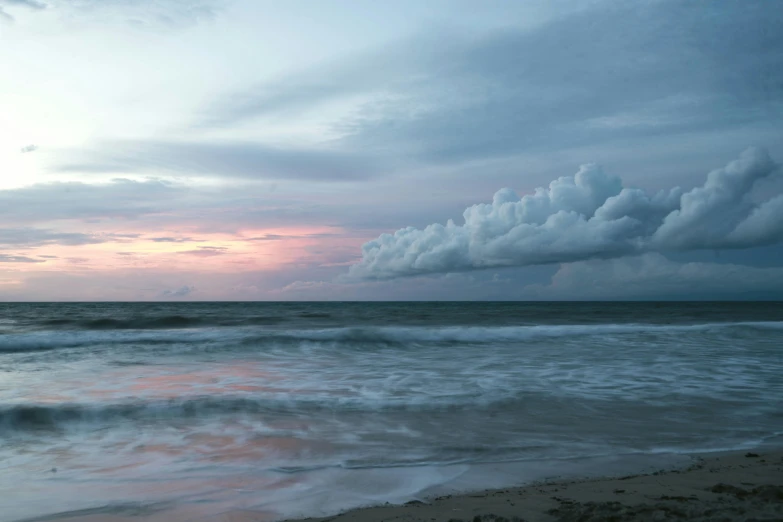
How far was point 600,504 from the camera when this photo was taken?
382 centimetres

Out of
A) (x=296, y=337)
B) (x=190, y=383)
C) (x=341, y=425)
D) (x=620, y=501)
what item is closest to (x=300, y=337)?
(x=296, y=337)

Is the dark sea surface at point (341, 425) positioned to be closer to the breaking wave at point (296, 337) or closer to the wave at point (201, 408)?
the wave at point (201, 408)

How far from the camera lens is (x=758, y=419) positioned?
7.28 meters

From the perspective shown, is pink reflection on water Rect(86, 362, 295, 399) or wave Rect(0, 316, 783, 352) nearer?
pink reflection on water Rect(86, 362, 295, 399)

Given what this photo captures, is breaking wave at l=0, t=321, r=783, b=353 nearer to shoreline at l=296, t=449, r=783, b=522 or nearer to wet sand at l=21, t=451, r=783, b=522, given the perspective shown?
wet sand at l=21, t=451, r=783, b=522

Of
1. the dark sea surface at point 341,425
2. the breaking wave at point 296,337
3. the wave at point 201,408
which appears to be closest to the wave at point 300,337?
the breaking wave at point 296,337

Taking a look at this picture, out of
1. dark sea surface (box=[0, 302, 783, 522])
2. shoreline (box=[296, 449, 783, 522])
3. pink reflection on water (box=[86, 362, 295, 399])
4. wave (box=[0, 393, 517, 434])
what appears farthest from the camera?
pink reflection on water (box=[86, 362, 295, 399])

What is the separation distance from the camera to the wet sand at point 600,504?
142 inches

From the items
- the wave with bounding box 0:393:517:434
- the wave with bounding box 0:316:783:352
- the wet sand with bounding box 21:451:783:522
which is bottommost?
the wave with bounding box 0:316:783:352

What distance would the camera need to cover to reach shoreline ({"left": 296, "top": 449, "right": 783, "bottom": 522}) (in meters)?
3.61

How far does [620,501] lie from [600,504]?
0.27 meters

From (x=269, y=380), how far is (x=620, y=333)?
19.7 m

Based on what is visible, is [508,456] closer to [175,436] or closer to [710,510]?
[710,510]

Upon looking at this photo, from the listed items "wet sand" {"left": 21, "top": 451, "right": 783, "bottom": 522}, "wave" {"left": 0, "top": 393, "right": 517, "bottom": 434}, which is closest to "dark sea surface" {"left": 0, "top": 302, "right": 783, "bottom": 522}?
"wave" {"left": 0, "top": 393, "right": 517, "bottom": 434}
